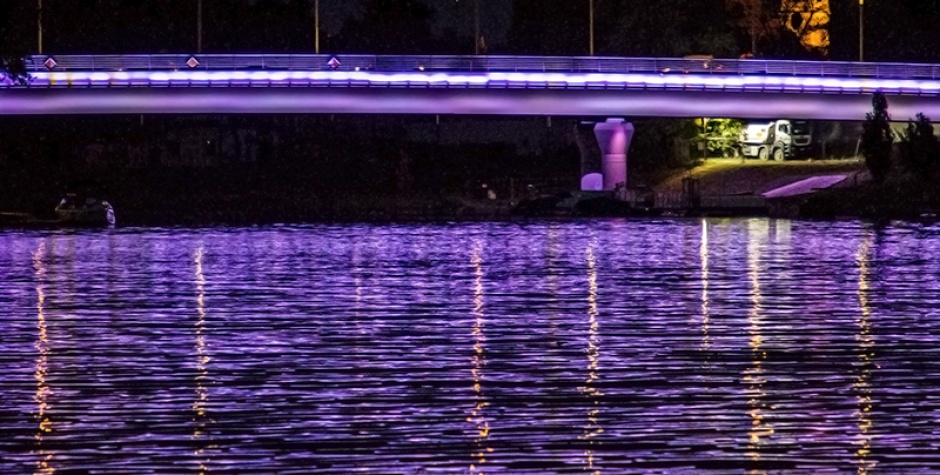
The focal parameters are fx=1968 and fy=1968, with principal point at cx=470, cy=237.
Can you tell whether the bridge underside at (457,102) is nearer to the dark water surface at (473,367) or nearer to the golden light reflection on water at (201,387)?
the dark water surface at (473,367)

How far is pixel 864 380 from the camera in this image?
87.6 feet

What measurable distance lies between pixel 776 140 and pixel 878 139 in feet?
104

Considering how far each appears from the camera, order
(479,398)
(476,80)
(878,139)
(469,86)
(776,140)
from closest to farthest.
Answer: (479,398) < (878,139) < (476,80) < (469,86) < (776,140)

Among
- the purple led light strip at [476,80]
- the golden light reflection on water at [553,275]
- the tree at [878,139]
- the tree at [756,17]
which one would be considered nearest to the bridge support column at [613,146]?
the purple led light strip at [476,80]

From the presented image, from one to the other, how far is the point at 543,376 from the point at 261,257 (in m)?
36.8

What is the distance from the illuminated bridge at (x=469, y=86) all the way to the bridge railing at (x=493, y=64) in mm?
90

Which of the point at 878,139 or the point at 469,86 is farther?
the point at 469,86

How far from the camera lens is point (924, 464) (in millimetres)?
19703

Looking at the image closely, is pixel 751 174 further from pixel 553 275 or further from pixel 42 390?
pixel 42 390

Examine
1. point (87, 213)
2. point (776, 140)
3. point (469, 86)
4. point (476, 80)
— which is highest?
point (476, 80)

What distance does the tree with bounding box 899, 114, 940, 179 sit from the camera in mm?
106000

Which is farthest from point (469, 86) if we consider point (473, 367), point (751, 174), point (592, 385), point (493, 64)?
point (592, 385)

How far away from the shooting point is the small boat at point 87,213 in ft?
327

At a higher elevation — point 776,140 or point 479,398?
point 776,140
